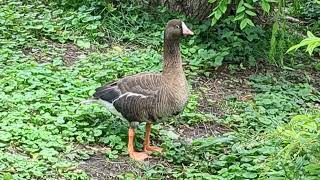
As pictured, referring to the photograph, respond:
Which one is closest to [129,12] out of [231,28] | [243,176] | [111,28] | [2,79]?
[111,28]

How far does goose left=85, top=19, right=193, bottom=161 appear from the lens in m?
5.16

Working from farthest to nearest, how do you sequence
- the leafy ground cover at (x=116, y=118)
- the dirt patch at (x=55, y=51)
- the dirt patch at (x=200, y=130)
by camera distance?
the dirt patch at (x=55, y=51) < the dirt patch at (x=200, y=130) < the leafy ground cover at (x=116, y=118)

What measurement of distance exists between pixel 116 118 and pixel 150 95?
2.25 ft

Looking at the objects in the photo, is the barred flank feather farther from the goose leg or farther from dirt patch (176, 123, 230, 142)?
dirt patch (176, 123, 230, 142)

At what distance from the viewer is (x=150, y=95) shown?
518 centimetres

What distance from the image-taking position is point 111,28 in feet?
26.5

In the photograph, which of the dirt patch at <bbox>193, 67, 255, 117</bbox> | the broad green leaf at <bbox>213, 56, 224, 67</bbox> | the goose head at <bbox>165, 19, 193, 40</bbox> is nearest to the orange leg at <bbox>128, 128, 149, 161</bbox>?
the goose head at <bbox>165, 19, 193, 40</bbox>

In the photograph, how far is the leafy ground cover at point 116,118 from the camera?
4.76m

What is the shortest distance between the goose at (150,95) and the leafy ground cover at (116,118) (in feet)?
0.79

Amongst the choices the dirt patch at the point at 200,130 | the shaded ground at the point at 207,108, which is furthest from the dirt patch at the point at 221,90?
the dirt patch at the point at 200,130

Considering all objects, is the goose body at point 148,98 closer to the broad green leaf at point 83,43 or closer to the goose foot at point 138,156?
the goose foot at point 138,156

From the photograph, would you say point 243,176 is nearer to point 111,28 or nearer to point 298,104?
point 298,104

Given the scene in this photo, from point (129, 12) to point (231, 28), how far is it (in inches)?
54.1

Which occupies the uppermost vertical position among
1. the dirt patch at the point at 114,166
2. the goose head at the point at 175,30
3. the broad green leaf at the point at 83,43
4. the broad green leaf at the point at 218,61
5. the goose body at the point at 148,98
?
the goose head at the point at 175,30
